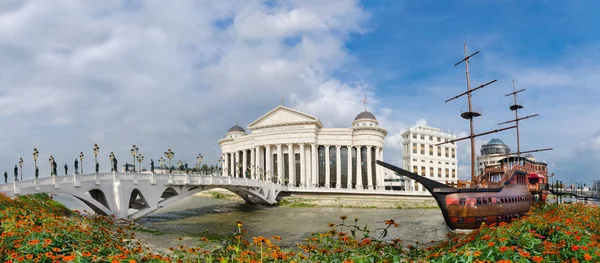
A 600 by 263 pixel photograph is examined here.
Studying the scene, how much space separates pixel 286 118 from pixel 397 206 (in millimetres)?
38466

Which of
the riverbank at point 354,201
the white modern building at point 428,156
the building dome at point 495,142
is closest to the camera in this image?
the riverbank at point 354,201

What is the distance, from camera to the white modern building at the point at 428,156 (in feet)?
329

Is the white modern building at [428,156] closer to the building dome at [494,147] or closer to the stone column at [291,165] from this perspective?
the stone column at [291,165]

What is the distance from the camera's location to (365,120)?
93312 mm

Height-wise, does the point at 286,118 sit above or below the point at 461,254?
above

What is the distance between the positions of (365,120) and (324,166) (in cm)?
1602

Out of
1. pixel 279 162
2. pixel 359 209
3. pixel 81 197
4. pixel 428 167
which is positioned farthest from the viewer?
pixel 428 167

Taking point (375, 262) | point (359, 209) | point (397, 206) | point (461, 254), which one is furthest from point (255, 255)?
point (397, 206)

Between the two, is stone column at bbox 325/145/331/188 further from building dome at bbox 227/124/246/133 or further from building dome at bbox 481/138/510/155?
building dome at bbox 481/138/510/155

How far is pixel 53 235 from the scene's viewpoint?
30.1 ft

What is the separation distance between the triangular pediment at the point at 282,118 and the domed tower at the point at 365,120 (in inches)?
383

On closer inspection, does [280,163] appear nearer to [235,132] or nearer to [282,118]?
[282,118]

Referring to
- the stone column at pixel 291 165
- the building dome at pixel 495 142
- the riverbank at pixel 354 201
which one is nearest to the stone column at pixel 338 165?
Result: the stone column at pixel 291 165

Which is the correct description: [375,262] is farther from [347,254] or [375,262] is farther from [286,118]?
[286,118]
